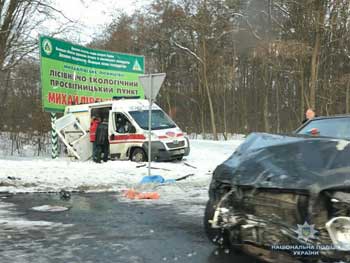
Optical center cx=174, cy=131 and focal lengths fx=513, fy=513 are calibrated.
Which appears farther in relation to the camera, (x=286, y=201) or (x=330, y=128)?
(x=330, y=128)

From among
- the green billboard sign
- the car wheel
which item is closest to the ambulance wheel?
the green billboard sign

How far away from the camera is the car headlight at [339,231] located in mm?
4348

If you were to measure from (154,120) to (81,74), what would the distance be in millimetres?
4675

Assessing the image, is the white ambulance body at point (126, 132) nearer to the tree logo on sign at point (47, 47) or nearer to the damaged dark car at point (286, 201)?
the tree logo on sign at point (47, 47)

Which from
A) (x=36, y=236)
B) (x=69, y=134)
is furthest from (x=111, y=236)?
(x=69, y=134)

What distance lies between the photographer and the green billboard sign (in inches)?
798

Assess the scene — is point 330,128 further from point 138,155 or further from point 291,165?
point 138,155

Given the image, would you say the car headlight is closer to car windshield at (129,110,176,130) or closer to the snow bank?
the snow bank

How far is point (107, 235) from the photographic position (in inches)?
275

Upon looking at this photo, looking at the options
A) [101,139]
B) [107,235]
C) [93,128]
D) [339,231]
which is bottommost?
[107,235]

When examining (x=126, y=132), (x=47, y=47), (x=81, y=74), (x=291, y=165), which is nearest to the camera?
(x=291, y=165)

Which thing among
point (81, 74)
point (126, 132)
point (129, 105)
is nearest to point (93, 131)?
point (126, 132)

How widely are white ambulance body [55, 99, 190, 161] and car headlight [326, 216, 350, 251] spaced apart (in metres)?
14.1

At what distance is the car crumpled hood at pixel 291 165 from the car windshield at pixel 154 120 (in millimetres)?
13018
